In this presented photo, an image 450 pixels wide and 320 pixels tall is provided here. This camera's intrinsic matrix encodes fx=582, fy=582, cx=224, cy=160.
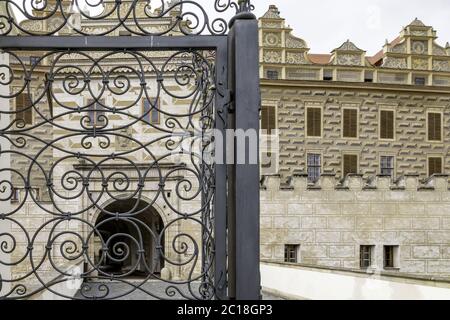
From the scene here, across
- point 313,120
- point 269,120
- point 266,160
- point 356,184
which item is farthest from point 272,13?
point 356,184

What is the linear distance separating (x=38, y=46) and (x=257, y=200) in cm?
89

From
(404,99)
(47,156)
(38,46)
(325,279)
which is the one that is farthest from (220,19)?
(404,99)

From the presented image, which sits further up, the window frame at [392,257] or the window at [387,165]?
the window at [387,165]

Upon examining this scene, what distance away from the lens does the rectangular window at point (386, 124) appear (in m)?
17.5

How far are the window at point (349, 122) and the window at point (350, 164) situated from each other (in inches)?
23.9

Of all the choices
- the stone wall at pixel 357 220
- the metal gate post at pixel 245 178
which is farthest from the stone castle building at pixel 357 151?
the metal gate post at pixel 245 178

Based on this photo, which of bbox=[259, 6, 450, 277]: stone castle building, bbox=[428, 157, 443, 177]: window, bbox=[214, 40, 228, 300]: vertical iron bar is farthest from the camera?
bbox=[428, 157, 443, 177]: window

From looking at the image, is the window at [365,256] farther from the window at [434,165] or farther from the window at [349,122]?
the window at [434,165]

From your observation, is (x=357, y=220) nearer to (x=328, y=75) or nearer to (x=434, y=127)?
(x=328, y=75)

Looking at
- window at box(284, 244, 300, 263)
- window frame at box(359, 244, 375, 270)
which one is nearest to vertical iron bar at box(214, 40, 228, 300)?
window at box(284, 244, 300, 263)

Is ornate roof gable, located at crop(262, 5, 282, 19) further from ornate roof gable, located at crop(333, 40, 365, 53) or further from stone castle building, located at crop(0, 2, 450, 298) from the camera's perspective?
ornate roof gable, located at crop(333, 40, 365, 53)

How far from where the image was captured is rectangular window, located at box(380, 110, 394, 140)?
1750cm

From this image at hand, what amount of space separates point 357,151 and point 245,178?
52.5ft

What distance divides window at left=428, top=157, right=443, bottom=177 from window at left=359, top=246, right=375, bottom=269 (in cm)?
449
